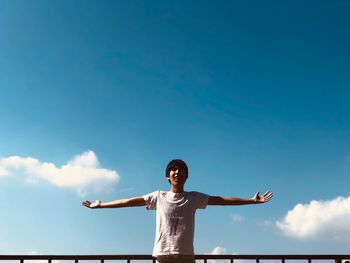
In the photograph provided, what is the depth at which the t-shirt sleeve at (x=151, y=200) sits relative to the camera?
3.74 meters

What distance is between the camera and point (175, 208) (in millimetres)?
3566

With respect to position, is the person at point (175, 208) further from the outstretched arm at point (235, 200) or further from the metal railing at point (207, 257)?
the metal railing at point (207, 257)

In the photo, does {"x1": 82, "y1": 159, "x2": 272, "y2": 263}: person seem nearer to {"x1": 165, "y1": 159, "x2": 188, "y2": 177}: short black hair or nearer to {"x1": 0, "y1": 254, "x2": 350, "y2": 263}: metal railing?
{"x1": 165, "y1": 159, "x2": 188, "y2": 177}: short black hair

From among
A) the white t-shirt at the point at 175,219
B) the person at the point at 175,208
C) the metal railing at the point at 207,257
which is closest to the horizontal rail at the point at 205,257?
the metal railing at the point at 207,257

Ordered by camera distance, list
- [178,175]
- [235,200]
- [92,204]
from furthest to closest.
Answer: [92,204], [235,200], [178,175]

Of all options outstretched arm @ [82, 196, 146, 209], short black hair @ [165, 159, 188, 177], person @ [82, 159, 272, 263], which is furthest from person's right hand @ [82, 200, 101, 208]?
short black hair @ [165, 159, 188, 177]

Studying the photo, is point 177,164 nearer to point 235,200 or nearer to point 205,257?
point 235,200

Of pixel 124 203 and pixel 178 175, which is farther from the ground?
pixel 178 175

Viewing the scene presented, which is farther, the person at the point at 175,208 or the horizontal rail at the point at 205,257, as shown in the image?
the horizontal rail at the point at 205,257

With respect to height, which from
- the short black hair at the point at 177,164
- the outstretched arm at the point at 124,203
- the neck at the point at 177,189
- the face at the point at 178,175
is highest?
the short black hair at the point at 177,164

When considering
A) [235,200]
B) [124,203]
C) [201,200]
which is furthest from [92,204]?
[235,200]

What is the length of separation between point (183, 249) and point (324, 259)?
10.1 feet

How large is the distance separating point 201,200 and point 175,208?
281mm

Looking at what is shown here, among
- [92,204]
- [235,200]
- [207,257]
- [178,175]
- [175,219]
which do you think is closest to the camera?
[175,219]
